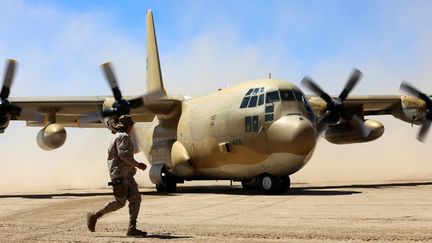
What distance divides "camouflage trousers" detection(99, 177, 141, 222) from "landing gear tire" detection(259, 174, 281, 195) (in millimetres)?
11601

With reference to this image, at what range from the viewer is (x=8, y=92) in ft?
78.2

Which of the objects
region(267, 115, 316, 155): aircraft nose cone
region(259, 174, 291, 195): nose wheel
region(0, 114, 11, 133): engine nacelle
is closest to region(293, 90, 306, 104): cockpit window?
region(267, 115, 316, 155): aircraft nose cone

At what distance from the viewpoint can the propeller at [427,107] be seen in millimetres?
27516

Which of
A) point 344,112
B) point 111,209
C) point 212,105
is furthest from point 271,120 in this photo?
point 111,209

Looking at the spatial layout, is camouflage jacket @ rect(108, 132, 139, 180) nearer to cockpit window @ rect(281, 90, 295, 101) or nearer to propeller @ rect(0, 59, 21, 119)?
cockpit window @ rect(281, 90, 295, 101)

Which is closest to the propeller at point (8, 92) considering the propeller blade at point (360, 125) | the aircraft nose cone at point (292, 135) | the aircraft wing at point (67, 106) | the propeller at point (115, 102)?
the aircraft wing at point (67, 106)

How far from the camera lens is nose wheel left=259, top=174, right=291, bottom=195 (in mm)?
20281

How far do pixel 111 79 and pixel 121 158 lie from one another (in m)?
16.5

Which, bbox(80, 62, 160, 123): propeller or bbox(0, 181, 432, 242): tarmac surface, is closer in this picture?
bbox(0, 181, 432, 242): tarmac surface

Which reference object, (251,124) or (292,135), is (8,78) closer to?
(251,124)

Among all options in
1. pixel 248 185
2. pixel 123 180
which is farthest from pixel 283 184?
pixel 123 180

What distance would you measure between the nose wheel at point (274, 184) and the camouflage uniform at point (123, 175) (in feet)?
38.1

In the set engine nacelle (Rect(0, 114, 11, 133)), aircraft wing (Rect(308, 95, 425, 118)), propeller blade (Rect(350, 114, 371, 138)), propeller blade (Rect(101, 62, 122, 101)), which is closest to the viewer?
engine nacelle (Rect(0, 114, 11, 133))

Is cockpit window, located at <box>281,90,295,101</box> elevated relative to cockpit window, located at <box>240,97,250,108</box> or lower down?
elevated
